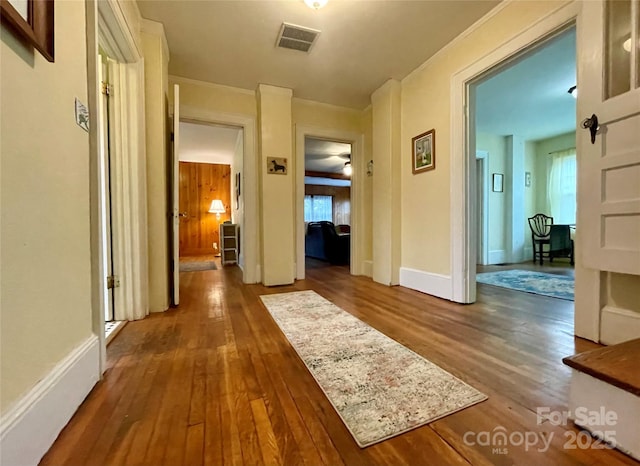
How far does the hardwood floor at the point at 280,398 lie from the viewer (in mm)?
Answer: 798

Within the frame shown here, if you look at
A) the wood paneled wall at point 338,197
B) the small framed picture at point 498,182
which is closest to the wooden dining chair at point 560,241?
the small framed picture at point 498,182

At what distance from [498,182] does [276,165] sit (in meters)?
4.37

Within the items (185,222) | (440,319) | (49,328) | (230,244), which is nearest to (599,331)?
(440,319)

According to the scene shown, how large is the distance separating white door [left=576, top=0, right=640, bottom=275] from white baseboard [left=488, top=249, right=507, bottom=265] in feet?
12.5

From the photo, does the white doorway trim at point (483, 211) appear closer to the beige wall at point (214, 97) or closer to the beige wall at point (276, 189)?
the beige wall at point (276, 189)

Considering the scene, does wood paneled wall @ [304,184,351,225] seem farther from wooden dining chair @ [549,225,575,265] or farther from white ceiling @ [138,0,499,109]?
white ceiling @ [138,0,499,109]

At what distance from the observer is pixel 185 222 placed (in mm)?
6625

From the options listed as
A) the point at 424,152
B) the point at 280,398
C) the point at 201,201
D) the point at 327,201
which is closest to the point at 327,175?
the point at 327,201

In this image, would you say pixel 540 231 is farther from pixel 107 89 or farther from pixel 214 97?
pixel 107 89

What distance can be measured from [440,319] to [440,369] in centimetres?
80

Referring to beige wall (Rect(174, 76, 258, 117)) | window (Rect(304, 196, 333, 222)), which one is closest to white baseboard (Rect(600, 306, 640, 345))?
beige wall (Rect(174, 76, 258, 117))

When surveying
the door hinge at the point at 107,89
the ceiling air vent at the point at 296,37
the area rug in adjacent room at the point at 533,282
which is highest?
the ceiling air vent at the point at 296,37

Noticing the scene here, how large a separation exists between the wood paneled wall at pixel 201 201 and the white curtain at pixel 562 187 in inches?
284

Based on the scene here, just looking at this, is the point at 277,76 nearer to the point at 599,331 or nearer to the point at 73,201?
the point at 73,201
